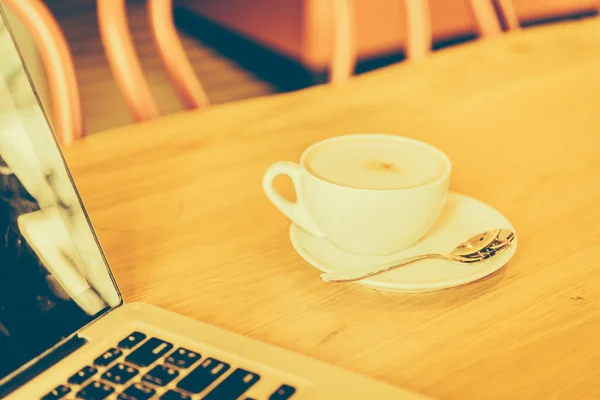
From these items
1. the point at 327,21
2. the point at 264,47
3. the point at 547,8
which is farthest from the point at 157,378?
the point at 547,8

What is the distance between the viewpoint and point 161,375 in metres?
0.33

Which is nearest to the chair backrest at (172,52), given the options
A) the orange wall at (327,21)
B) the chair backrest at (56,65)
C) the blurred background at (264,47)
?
the chair backrest at (56,65)

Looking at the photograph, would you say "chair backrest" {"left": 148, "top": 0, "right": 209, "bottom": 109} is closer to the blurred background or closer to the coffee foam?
the coffee foam

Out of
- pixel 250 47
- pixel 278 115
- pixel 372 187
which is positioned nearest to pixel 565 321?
pixel 372 187

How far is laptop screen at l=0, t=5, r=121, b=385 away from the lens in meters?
0.36

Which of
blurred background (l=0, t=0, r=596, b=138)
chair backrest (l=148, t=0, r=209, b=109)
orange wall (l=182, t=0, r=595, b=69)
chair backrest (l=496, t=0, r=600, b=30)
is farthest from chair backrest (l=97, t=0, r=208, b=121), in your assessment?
chair backrest (l=496, t=0, r=600, b=30)

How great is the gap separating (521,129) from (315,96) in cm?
29

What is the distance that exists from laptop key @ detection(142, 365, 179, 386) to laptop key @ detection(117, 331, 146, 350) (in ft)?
0.10

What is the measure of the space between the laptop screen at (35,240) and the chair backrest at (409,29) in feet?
2.38

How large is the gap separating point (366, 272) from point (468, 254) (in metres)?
0.09

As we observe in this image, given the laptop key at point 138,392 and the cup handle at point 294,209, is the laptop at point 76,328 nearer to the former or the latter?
the laptop key at point 138,392

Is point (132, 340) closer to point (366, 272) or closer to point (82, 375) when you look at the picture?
point (82, 375)

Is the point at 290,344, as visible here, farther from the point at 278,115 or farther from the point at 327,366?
the point at 278,115

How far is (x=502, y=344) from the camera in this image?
15.2 inches
